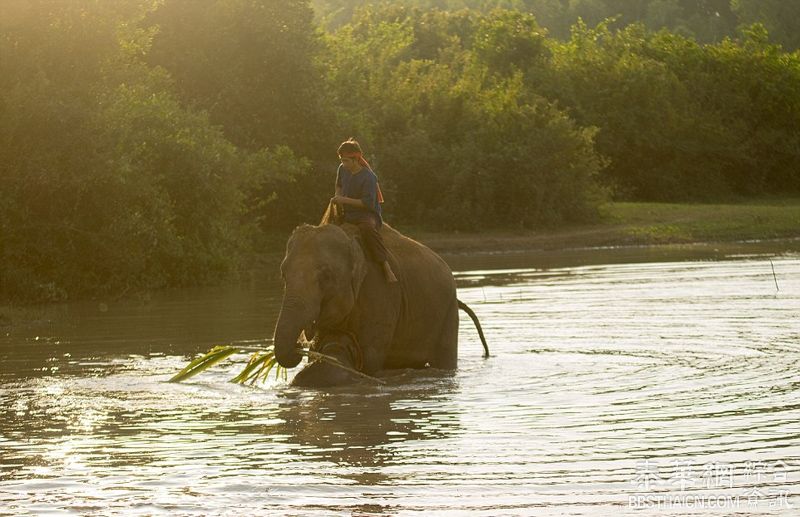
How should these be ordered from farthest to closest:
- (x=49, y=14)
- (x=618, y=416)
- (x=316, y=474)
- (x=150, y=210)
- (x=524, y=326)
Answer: (x=150, y=210), (x=49, y=14), (x=524, y=326), (x=618, y=416), (x=316, y=474)

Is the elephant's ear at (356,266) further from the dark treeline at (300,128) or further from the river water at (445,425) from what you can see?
the dark treeline at (300,128)

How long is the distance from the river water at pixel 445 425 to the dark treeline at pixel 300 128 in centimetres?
594

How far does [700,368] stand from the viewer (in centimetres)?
1414

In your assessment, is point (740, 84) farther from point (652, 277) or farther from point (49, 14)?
point (49, 14)

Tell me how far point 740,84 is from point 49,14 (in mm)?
39203

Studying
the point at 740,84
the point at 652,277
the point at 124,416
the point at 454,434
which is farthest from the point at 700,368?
the point at 740,84

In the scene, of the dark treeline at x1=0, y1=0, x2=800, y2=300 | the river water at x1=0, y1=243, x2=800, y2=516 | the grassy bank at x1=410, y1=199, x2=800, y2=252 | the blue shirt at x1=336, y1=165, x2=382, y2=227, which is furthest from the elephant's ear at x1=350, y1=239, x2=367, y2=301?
the grassy bank at x1=410, y1=199, x2=800, y2=252

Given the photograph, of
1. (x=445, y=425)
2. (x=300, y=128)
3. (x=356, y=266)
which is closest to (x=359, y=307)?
(x=356, y=266)

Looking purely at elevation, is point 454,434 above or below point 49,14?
below

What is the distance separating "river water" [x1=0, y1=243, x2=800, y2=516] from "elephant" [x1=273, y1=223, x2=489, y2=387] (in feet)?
1.03

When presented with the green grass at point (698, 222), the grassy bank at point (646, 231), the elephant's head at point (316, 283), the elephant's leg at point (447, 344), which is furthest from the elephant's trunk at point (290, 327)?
the green grass at point (698, 222)

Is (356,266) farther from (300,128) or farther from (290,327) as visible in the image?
(300,128)

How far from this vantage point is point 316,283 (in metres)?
12.7

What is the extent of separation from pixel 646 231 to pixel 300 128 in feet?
34.3
